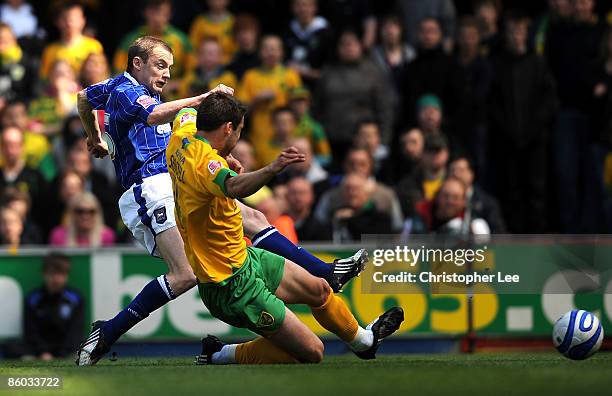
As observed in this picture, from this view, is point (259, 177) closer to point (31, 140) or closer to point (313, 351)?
point (313, 351)

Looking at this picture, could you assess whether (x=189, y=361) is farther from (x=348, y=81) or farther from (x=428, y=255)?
(x=348, y=81)

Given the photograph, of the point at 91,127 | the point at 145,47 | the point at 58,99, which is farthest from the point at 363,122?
the point at 145,47

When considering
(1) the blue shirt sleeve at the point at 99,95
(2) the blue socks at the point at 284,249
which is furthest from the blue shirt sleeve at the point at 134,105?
(2) the blue socks at the point at 284,249

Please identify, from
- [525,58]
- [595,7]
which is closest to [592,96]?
[525,58]

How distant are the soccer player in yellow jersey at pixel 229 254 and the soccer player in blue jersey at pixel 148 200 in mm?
299

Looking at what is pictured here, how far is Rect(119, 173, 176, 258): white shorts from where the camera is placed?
9.77 metres

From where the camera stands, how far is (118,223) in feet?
48.6

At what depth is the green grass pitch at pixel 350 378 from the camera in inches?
323

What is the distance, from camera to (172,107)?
9.28 meters

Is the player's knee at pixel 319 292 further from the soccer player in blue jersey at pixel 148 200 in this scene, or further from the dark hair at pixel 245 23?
the dark hair at pixel 245 23

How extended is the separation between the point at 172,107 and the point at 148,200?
0.83 m

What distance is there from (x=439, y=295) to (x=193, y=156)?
402cm

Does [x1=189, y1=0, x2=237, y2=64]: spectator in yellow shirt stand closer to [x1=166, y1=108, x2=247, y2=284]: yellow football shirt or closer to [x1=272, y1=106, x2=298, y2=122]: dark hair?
[x1=272, y1=106, x2=298, y2=122]: dark hair

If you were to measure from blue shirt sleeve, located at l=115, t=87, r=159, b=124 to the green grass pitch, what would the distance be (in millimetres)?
1713
